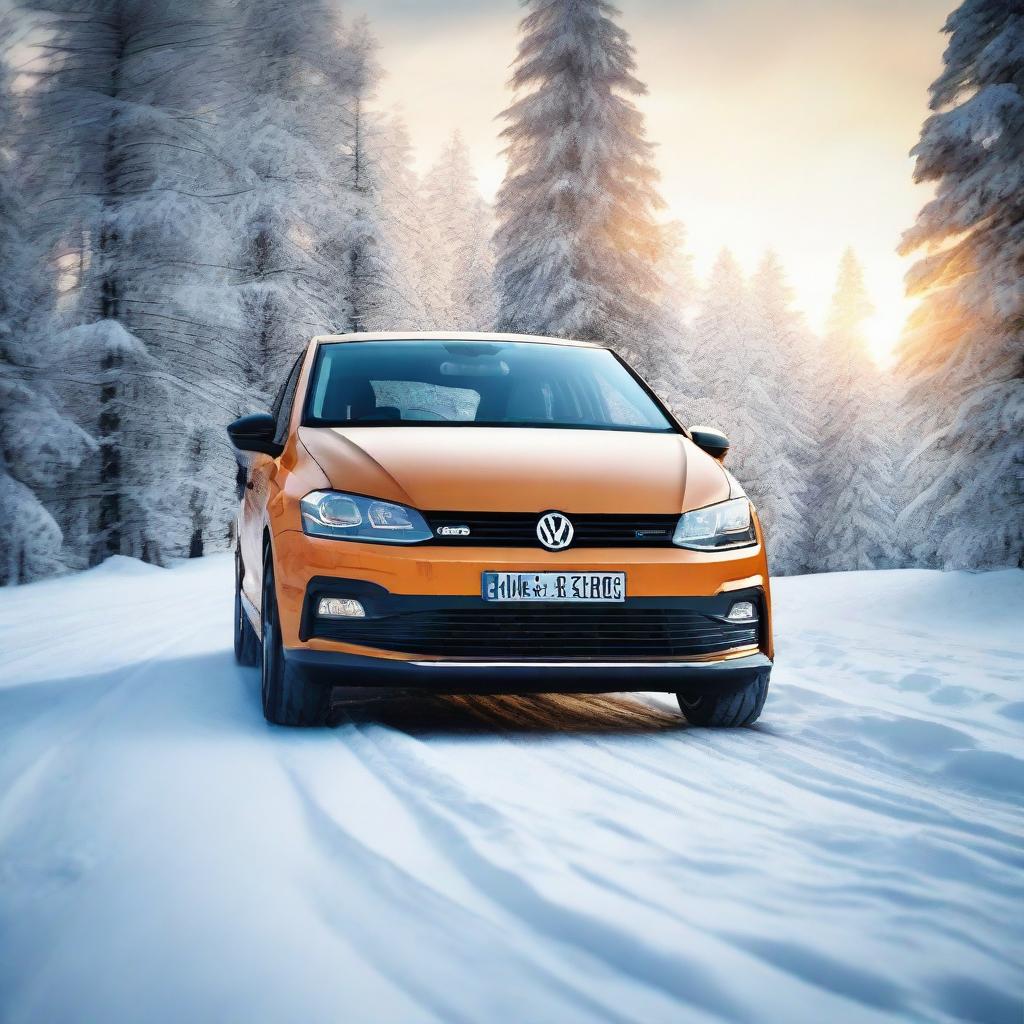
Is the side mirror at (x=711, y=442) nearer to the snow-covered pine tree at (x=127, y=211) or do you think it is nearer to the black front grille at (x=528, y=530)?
the black front grille at (x=528, y=530)

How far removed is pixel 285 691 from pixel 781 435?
37.3 meters

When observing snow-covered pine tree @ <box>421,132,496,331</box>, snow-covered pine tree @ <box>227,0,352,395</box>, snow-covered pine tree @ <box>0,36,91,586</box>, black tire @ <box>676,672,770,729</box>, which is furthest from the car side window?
snow-covered pine tree @ <box>421,132,496,331</box>

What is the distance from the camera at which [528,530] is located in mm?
4500

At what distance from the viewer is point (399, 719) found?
17.0 feet

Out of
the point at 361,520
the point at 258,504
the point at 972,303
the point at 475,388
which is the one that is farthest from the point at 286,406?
the point at 972,303

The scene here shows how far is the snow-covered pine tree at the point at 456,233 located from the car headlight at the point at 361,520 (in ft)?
109

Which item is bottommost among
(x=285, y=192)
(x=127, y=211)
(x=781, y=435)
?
(x=781, y=435)

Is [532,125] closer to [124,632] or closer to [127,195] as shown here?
[127,195]

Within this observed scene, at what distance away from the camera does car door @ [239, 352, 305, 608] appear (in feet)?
18.1

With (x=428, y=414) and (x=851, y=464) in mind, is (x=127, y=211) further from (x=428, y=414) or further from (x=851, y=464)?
(x=851, y=464)

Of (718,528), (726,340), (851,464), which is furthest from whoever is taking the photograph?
(851,464)

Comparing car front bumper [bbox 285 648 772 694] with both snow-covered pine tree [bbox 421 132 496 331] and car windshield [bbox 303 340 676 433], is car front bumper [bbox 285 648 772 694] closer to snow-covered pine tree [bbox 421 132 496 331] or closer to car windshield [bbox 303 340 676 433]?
car windshield [bbox 303 340 676 433]

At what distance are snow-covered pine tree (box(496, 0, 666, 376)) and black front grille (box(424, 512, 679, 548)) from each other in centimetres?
1875

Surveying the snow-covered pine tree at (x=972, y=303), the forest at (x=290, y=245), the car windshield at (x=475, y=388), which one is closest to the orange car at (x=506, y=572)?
the car windshield at (x=475, y=388)
